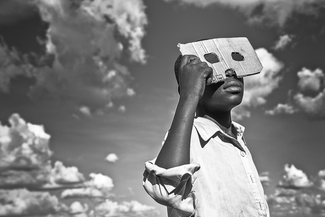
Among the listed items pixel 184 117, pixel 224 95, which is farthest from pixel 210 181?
pixel 224 95

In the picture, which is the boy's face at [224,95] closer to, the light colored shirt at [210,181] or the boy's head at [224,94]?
the boy's head at [224,94]

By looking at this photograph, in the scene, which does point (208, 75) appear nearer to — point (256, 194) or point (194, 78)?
point (194, 78)

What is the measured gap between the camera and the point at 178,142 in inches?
102

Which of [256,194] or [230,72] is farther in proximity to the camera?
[230,72]

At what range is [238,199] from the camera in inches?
117

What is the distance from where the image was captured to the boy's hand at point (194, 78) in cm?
279

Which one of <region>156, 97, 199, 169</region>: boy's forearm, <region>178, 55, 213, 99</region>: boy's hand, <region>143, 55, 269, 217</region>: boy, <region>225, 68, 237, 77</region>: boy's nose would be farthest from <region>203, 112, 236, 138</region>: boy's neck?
<region>156, 97, 199, 169</region>: boy's forearm

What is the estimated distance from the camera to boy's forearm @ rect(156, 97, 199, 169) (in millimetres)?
2562

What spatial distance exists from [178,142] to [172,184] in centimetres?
28

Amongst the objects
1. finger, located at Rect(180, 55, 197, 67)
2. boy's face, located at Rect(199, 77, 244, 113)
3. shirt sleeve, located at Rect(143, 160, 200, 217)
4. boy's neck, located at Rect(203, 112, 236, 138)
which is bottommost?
shirt sleeve, located at Rect(143, 160, 200, 217)

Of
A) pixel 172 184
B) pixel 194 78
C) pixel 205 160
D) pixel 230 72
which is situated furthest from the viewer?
pixel 230 72

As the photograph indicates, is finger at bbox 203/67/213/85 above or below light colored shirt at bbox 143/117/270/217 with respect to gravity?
above

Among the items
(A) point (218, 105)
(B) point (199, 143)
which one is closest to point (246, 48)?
(A) point (218, 105)

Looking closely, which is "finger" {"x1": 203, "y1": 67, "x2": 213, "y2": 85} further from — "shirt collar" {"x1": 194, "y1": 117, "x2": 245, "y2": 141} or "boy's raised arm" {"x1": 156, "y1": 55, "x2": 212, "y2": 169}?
"shirt collar" {"x1": 194, "y1": 117, "x2": 245, "y2": 141}
